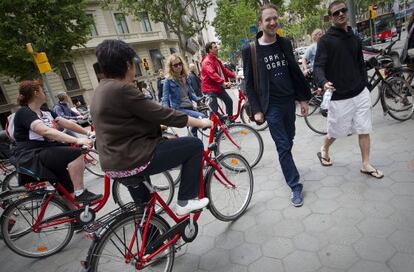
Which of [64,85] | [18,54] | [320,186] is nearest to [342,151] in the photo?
[320,186]

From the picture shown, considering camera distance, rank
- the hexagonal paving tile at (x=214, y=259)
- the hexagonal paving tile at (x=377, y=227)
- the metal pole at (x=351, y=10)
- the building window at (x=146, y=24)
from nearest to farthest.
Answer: the hexagonal paving tile at (x=377, y=227)
the hexagonal paving tile at (x=214, y=259)
the metal pole at (x=351, y=10)
the building window at (x=146, y=24)

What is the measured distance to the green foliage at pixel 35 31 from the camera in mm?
15078

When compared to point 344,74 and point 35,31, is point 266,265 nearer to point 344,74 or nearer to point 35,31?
point 344,74

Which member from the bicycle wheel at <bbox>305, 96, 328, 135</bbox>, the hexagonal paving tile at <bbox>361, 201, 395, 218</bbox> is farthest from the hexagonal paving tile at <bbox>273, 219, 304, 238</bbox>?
the bicycle wheel at <bbox>305, 96, 328, 135</bbox>

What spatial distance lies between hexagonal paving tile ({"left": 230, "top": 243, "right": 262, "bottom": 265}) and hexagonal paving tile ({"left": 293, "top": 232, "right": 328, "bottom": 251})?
378mm

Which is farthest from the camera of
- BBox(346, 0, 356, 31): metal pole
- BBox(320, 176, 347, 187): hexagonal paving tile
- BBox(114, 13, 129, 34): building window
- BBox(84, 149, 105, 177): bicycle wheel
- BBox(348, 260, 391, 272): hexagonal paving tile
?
BBox(114, 13, 129, 34): building window

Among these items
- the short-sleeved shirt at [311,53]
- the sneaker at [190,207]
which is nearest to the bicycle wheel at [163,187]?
the sneaker at [190,207]

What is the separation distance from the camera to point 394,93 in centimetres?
488

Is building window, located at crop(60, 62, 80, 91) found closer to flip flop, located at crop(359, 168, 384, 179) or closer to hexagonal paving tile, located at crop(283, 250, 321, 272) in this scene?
flip flop, located at crop(359, 168, 384, 179)

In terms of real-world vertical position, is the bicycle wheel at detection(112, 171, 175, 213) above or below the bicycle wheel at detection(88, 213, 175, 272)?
below

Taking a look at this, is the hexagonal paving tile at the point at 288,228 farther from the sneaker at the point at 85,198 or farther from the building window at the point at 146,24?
the building window at the point at 146,24

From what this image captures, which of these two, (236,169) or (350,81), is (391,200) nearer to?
(350,81)

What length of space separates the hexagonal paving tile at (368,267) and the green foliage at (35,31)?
56.4 feet

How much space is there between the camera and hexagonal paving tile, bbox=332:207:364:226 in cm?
291
